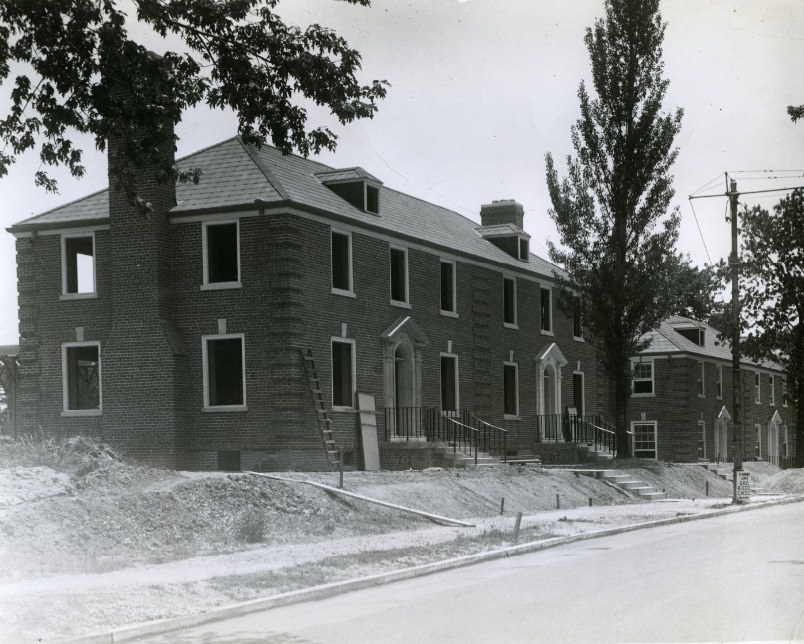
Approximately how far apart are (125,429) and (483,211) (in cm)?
1881

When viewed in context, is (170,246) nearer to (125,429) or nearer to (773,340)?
(125,429)

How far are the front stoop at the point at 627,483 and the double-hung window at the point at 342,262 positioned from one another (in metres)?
8.36

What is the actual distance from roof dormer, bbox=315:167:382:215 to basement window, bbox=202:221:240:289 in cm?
400

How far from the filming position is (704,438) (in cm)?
5372

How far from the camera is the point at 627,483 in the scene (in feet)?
98.8

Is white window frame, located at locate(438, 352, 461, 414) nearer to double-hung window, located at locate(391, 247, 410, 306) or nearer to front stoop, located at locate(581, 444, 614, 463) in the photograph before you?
double-hung window, located at locate(391, 247, 410, 306)

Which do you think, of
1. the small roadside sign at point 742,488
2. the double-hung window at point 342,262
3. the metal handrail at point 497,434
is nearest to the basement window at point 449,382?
the metal handrail at point 497,434

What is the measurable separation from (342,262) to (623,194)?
10242mm

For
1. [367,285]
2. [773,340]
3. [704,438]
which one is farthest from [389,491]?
[704,438]

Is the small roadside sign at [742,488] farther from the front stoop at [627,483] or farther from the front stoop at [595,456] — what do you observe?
the front stoop at [595,456]

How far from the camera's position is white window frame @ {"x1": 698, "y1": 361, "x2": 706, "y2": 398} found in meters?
53.8

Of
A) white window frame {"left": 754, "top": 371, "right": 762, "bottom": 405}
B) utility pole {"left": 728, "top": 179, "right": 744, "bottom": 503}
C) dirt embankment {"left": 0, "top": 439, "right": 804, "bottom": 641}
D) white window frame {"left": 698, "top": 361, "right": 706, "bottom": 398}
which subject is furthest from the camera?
white window frame {"left": 754, "top": 371, "right": 762, "bottom": 405}

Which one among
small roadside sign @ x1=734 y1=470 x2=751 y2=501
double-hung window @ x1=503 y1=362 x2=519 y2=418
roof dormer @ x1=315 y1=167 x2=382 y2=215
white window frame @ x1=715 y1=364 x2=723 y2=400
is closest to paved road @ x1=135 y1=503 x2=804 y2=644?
small roadside sign @ x1=734 y1=470 x2=751 y2=501

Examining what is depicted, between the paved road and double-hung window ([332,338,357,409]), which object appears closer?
Result: the paved road
